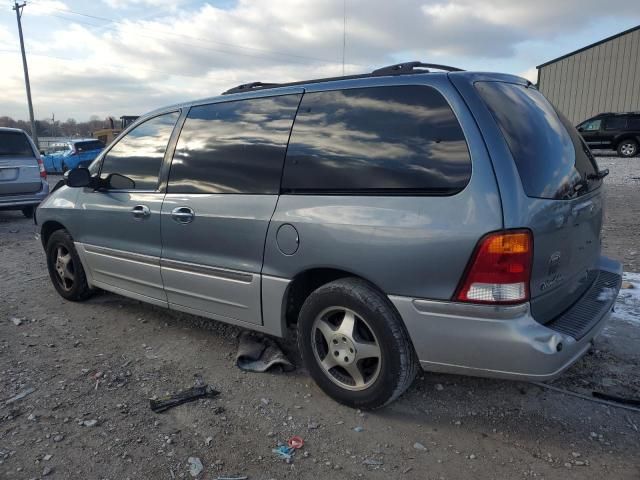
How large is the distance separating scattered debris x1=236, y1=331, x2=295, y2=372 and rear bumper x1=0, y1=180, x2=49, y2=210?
7583 millimetres

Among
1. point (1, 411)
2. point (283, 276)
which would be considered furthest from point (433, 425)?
point (1, 411)

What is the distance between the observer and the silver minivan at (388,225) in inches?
93.4

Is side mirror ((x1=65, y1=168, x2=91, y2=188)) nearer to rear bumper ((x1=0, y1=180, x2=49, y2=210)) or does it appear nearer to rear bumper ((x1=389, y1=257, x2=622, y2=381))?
rear bumper ((x1=389, y1=257, x2=622, y2=381))

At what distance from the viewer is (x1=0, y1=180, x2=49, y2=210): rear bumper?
9266mm

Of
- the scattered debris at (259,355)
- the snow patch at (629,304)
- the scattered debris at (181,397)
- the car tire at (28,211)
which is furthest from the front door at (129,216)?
the car tire at (28,211)

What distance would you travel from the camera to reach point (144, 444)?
268 centimetres

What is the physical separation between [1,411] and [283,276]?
187cm

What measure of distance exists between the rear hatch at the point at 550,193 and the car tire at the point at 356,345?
72cm

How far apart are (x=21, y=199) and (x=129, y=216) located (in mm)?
6911

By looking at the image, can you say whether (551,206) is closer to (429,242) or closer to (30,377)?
(429,242)

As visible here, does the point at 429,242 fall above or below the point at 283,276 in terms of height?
above

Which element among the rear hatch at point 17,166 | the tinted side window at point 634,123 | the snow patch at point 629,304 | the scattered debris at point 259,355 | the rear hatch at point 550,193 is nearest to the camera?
the rear hatch at point 550,193

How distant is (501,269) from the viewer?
7.63 feet

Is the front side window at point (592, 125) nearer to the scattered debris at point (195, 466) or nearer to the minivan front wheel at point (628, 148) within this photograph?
the minivan front wheel at point (628, 148)
